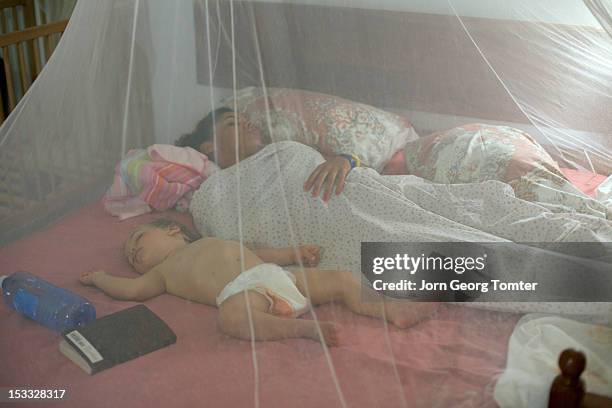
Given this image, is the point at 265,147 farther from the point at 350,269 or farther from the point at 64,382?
the point at 64,382

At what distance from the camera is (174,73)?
2025 millimetres

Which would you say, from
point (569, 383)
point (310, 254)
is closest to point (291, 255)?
point (310, 254)

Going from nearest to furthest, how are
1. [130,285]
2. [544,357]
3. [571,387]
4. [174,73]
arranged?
[571,387], [544,357], [130,285], [174,73]

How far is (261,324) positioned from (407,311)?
0.34 m

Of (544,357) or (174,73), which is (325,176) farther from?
(544,357)

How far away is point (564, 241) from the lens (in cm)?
173

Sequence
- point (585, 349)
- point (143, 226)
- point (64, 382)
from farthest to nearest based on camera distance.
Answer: point (143, 226), point (64, 382), point (585, 349)

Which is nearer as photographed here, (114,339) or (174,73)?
(114,339)

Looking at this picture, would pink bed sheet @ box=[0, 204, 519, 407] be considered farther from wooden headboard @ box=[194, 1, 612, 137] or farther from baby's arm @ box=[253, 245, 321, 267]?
wooden headboard @ box=[194, 1, 612, 137]

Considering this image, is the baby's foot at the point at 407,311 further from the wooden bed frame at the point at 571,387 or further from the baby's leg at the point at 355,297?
the wooden bed frame at the point at 571,387

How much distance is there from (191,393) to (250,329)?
198 millimetres

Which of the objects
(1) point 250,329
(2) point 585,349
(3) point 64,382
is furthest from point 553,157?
(3) point 64,382

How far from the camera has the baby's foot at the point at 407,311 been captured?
66.6 inches

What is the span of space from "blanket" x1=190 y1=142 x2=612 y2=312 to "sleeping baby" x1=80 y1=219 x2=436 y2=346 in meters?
0.04
